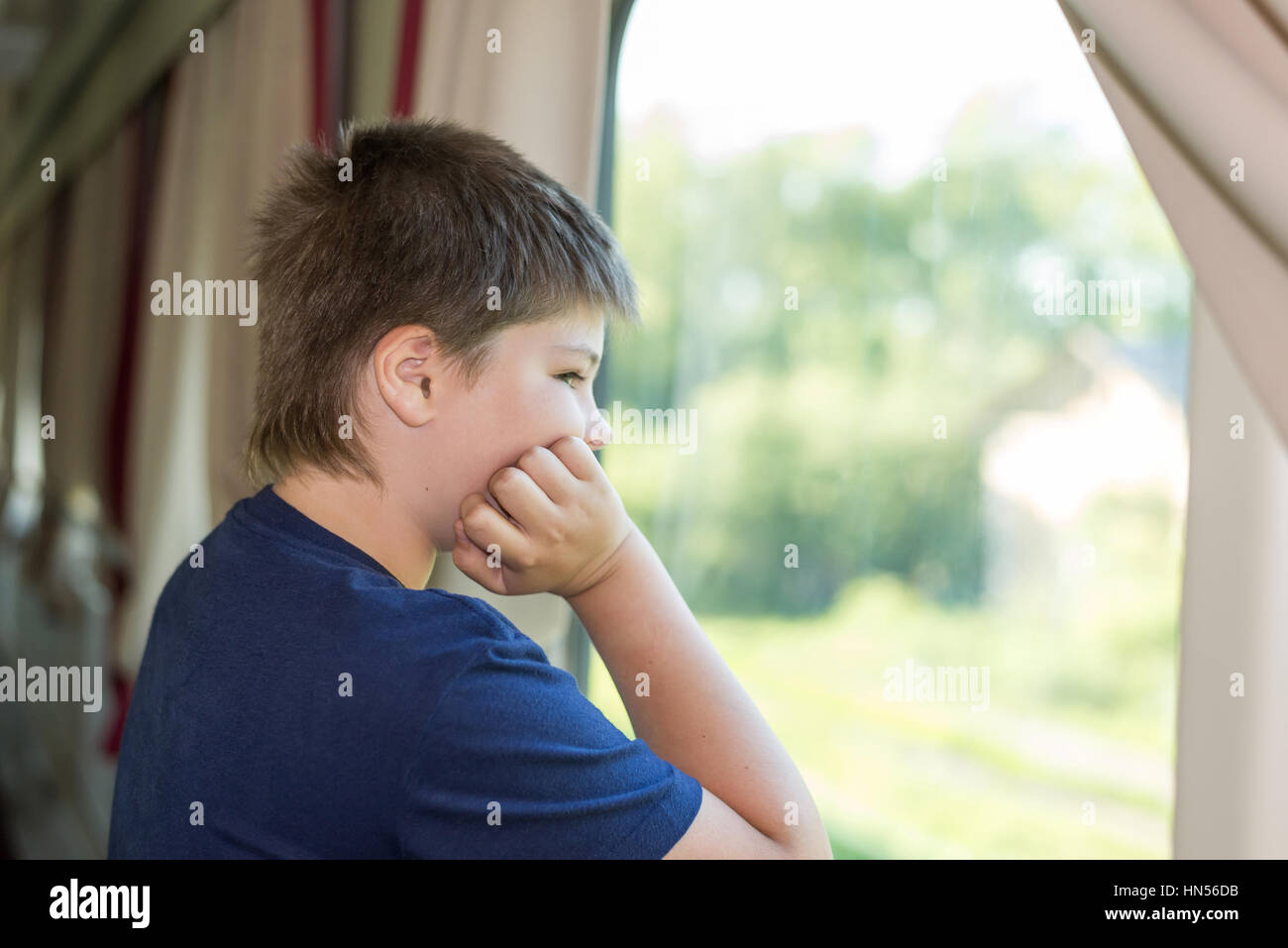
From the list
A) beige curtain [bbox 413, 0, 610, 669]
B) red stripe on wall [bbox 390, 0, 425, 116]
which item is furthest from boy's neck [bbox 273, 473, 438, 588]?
red stripe on wall [bbox 390, 0, 425, 116]

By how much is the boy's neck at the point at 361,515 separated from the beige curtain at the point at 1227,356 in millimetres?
624

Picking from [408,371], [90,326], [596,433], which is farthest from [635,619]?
[90,326]

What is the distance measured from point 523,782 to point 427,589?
142 mm

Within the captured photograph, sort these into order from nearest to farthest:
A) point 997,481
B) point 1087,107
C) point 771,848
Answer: point 771,848
point 1087,107
point 997,481

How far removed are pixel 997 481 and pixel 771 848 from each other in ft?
2.61

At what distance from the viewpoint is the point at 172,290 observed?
2039mm

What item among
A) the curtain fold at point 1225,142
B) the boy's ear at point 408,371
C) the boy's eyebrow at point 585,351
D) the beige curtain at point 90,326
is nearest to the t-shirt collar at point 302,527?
the boy's ear at point 408,371

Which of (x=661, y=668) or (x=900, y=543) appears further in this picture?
(x=900, y=543)

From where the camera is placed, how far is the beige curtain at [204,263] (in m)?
1.41

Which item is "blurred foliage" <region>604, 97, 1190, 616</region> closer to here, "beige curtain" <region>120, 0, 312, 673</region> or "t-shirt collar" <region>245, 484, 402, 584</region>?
"t-shirt collar" <region>245, 484, 402, 584</region>

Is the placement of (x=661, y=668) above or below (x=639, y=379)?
below
